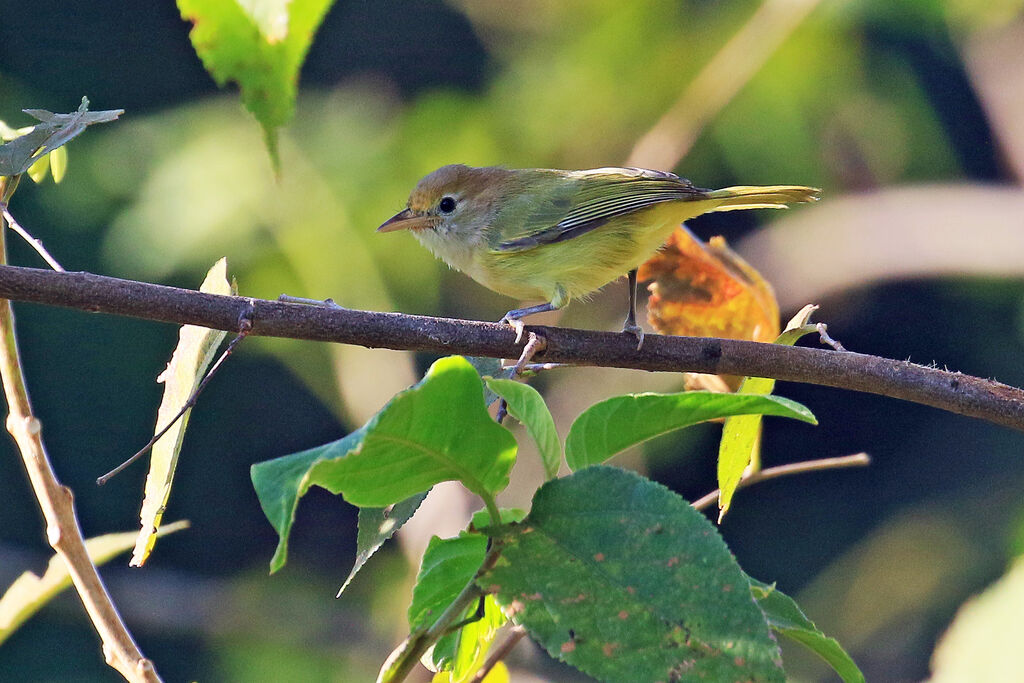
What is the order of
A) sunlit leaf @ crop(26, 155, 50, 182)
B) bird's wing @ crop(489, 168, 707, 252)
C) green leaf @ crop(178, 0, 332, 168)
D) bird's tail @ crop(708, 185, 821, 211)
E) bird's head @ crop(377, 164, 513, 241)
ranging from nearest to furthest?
green leaf @ crop(178, 0, 332, 168) < sunlit leaf @ crop(26, 155, 50, 182) < bird's tail @ crop(708, 185, 821, 211) < bird's wing @ crop(489, 168, 707, 252) < bird's head @ crop(377, 164, 513, 241)

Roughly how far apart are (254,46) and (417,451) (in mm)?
389

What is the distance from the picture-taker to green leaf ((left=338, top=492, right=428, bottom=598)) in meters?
1.06

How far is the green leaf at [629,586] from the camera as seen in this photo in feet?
2.64

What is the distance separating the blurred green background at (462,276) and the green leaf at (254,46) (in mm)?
2173

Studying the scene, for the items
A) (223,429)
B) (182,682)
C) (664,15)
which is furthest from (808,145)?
(182,682)

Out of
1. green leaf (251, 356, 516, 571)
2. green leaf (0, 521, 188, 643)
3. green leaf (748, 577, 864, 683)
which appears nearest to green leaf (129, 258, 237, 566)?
green leaf (0, 521, 188, 643)

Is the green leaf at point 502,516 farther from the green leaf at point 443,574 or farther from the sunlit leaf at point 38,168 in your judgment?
the sunlit leaf at point 38,168

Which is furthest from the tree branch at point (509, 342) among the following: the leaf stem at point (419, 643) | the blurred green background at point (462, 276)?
the blurred green background at point (462, 276)

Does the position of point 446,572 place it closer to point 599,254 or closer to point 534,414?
point 534,414

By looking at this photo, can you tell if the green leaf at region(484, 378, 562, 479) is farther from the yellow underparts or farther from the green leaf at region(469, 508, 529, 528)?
the yellow underparts

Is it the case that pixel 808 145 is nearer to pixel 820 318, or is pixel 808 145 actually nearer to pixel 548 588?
pixel 820 318

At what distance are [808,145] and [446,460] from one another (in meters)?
3.33

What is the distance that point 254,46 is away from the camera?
0.87m

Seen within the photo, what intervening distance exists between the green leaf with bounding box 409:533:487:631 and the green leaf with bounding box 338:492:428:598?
78mm
